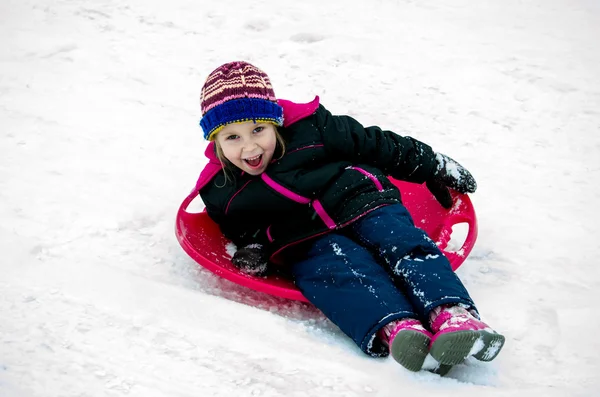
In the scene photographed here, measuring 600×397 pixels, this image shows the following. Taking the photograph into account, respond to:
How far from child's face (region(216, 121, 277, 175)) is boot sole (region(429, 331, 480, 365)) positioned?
94cm

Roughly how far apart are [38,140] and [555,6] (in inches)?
147

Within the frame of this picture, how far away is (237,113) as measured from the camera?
83.1 inches

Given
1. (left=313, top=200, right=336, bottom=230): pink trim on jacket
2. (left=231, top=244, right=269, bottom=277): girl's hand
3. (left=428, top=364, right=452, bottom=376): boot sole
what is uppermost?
(left=313, top=200, right=336, bottom=230): pink trim on jacket

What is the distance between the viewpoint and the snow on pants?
5.70 feet

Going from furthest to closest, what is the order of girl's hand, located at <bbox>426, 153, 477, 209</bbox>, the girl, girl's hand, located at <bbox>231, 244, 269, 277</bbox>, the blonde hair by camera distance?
girl's hand, located at <bbox>426, 153, 477, 209</bbox> → the blonde hair → girl's hand, located at <bbox>231, 244, 269, 277</bbox> → the girl

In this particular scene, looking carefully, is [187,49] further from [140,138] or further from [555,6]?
[555,6]

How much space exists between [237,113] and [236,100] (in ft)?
0.15

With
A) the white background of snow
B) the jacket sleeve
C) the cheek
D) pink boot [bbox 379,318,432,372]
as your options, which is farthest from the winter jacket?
pink boot [bbox 379,318,432,372]

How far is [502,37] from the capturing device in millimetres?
4117

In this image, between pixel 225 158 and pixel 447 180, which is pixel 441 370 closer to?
pixel 447 180

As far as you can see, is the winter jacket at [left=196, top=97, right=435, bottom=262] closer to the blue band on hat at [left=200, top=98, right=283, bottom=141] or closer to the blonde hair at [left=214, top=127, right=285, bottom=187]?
the blonde hair at [left=214, top=127, right=285, bottom=187]

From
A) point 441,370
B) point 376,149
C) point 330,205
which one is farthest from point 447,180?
point 441,370

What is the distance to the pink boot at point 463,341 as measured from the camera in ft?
5.06

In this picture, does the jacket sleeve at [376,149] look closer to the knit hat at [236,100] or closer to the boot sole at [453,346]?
the knit hat at [236,100]
